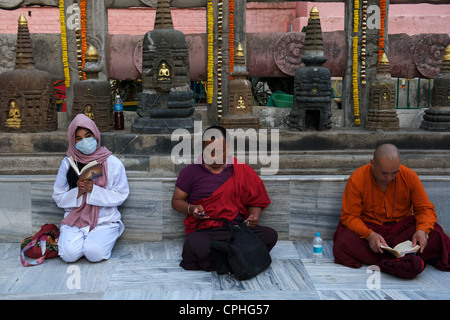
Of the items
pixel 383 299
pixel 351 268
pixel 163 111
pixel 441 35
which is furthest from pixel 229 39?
pixel 383 299

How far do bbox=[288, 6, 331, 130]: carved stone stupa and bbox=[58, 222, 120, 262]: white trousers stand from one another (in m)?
2.49

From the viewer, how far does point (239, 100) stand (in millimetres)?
6043

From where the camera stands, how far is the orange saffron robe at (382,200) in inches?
173

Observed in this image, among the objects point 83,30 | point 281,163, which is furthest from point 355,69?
point 83,30

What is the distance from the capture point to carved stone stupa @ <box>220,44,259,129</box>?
6.00 meters

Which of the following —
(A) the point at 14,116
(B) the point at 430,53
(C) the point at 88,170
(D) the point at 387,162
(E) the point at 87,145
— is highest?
(B) the point at 430,53

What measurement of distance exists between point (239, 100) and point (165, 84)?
2.77 feet

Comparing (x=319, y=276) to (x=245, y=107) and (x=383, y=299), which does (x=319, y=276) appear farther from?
(x=245, y=107)

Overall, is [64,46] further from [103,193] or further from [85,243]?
[85,243]

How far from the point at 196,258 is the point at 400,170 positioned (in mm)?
1809

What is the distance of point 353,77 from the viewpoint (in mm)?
6762

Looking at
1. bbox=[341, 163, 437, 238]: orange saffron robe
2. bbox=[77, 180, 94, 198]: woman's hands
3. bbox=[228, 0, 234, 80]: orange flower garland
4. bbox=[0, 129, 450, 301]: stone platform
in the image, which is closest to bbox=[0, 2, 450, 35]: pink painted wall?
bbox=[228, 0, 234, 80]: orange flower garland

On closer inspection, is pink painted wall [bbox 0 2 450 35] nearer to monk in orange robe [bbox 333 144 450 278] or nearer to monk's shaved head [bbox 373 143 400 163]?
monk in orange robe [bbox 333 144 450 278]

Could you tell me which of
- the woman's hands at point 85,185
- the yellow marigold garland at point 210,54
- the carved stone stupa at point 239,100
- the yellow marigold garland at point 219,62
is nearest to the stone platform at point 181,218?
the carved stone stupa at point 239,100
